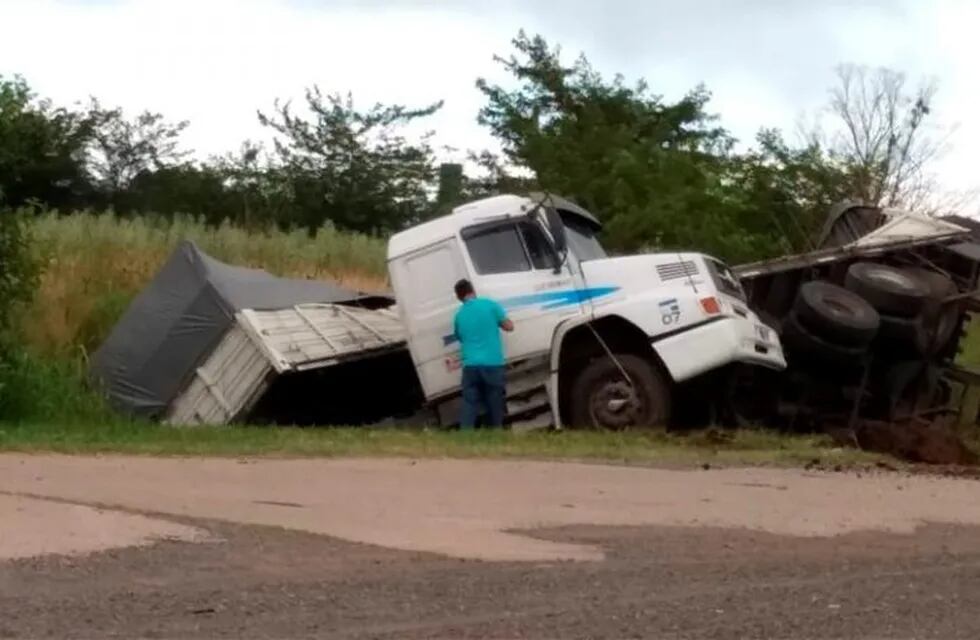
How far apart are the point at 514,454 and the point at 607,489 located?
2.84 metres

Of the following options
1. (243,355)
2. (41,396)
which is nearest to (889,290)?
(243,355)

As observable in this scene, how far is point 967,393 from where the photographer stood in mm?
22266

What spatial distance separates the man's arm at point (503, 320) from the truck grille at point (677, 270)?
1.77 meters

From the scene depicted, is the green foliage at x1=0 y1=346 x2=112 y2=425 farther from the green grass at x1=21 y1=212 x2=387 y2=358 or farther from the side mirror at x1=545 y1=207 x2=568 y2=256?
the side mirror at x1=545 y1=207 x2=568 y2=256

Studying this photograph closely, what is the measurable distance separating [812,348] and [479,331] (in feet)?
12.8

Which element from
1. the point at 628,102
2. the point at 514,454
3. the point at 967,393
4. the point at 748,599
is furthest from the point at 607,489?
the point at 628,102

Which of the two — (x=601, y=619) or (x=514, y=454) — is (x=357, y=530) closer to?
(x=601, y=619)

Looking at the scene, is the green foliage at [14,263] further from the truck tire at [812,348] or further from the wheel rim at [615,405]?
the truck tire at [812,348]

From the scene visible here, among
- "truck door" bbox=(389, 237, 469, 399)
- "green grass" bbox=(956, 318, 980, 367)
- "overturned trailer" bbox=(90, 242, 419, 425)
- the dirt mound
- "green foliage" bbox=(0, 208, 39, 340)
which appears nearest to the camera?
the dirt mound

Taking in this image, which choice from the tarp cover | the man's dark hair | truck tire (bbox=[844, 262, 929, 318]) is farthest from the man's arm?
truck tire (bbox=[844, 262, 929, 318])

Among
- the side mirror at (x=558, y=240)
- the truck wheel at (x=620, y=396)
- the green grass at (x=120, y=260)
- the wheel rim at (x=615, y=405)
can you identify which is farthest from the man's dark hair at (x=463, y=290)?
the green grass at (x=120, y=260)

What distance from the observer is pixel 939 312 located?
2122 cm

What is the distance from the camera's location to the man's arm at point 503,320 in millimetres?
19750

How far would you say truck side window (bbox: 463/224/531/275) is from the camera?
20.4 meters
